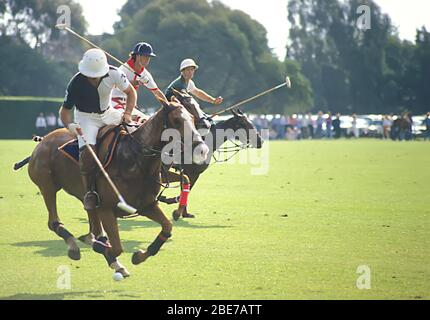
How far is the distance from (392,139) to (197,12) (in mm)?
32606

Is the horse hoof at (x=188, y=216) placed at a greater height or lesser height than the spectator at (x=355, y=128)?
greater

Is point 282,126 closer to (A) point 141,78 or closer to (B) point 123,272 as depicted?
(A) point 141,78

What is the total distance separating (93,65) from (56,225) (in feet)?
7.25

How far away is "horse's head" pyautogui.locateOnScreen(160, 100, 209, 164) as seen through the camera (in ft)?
34.9

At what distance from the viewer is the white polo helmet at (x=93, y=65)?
449 inches

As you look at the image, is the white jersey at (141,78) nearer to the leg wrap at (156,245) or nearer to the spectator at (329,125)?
the leg wrap at (156,245)

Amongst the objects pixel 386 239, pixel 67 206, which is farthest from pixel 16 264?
pixel 67 206

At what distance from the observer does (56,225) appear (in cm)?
1243

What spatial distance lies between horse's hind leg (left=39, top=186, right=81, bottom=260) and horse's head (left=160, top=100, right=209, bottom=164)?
1845 mm

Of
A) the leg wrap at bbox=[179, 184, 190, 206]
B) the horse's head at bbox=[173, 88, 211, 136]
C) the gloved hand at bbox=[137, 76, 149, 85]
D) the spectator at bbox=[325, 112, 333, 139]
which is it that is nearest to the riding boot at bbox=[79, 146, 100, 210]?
the gloved hand at bbox=[137, 76, 149, 85]

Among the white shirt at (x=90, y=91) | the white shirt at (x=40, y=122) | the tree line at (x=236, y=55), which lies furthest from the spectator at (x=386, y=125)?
the white shirt at (x=90, y=91)

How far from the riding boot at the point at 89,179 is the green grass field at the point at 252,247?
801 mm

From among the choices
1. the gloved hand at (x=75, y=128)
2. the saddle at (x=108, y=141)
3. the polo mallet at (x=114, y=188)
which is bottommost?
the polo mallet at (x=114, y=188)
